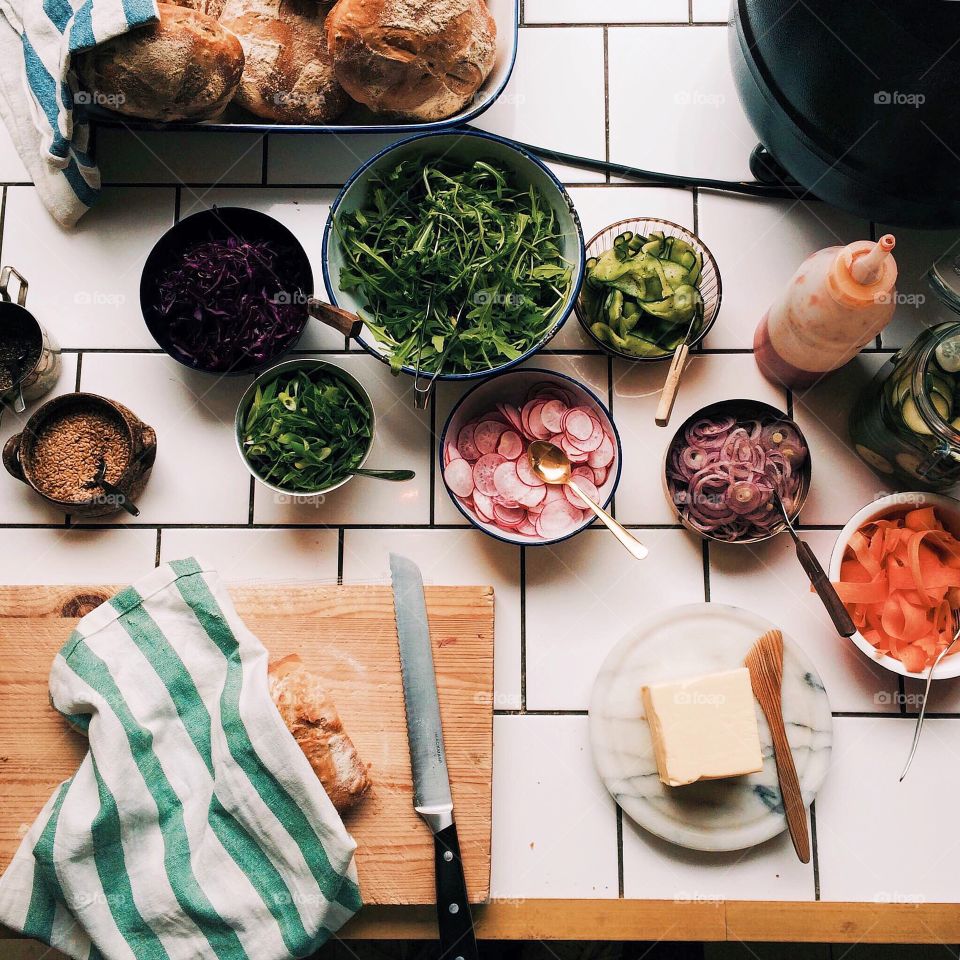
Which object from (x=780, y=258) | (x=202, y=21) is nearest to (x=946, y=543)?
(x=780, y=258)

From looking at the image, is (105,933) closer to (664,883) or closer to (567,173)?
(664,883)

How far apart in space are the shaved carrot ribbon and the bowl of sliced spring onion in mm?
412

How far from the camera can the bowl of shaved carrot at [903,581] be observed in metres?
1.24

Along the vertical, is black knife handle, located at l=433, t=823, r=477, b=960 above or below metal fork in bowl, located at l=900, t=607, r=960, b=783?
below

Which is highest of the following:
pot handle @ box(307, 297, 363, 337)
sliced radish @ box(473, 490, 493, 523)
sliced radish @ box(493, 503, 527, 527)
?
pot handle @ box(307, 297, 363, 337)

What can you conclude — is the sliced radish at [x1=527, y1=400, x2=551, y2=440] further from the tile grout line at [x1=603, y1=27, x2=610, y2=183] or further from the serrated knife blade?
the tile grout line at [x1=603, y1=27, x2=610, y2=183]

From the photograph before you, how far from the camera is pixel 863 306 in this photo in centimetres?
112

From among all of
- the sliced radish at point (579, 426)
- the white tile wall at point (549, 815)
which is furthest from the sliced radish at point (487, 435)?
the white tile wall at point (549, 815)

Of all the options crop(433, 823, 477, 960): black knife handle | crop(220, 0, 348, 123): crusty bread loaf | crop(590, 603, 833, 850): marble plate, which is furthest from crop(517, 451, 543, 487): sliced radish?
crop(220, 0, 348, 123): crusty bread loaf

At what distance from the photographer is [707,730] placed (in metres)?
1.21

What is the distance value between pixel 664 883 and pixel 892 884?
1.16ft

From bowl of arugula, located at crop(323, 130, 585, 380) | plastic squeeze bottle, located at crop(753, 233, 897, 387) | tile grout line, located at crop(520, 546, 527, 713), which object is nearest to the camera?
plastic squeeze bottle, located at crop(753, 233, 897, 387)

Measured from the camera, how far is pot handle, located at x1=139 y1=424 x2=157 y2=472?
131cm

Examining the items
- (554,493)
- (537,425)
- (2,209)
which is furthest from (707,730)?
(2,209)
